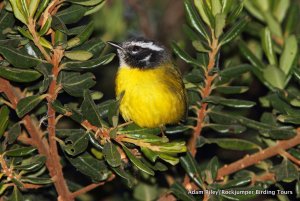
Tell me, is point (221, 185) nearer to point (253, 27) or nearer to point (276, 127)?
point (276, 127)

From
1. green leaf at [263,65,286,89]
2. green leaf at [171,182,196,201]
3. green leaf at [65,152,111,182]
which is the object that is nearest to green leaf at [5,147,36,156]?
green leaf at [65,152,111,182]

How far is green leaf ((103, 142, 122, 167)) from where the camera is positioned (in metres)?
3.17

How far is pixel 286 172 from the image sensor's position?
373cm

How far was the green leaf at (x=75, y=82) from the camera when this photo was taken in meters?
3.28

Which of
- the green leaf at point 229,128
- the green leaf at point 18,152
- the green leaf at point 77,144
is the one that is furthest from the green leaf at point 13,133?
the green leaf at point 229,128

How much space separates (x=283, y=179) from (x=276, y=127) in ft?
1.17

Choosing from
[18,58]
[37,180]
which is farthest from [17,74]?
[37,180]

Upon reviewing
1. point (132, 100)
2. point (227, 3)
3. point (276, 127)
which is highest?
point (227, 3)

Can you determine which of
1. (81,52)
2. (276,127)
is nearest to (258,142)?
(276,127)

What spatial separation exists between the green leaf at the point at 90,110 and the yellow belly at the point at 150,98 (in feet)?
3.70

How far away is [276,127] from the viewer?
384cm

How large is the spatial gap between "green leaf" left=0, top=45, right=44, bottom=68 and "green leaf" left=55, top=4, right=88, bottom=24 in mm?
363

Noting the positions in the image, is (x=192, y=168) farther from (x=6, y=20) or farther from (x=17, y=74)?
(x=6, y=20)

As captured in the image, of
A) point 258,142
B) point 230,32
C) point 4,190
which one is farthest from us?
point 258,142
